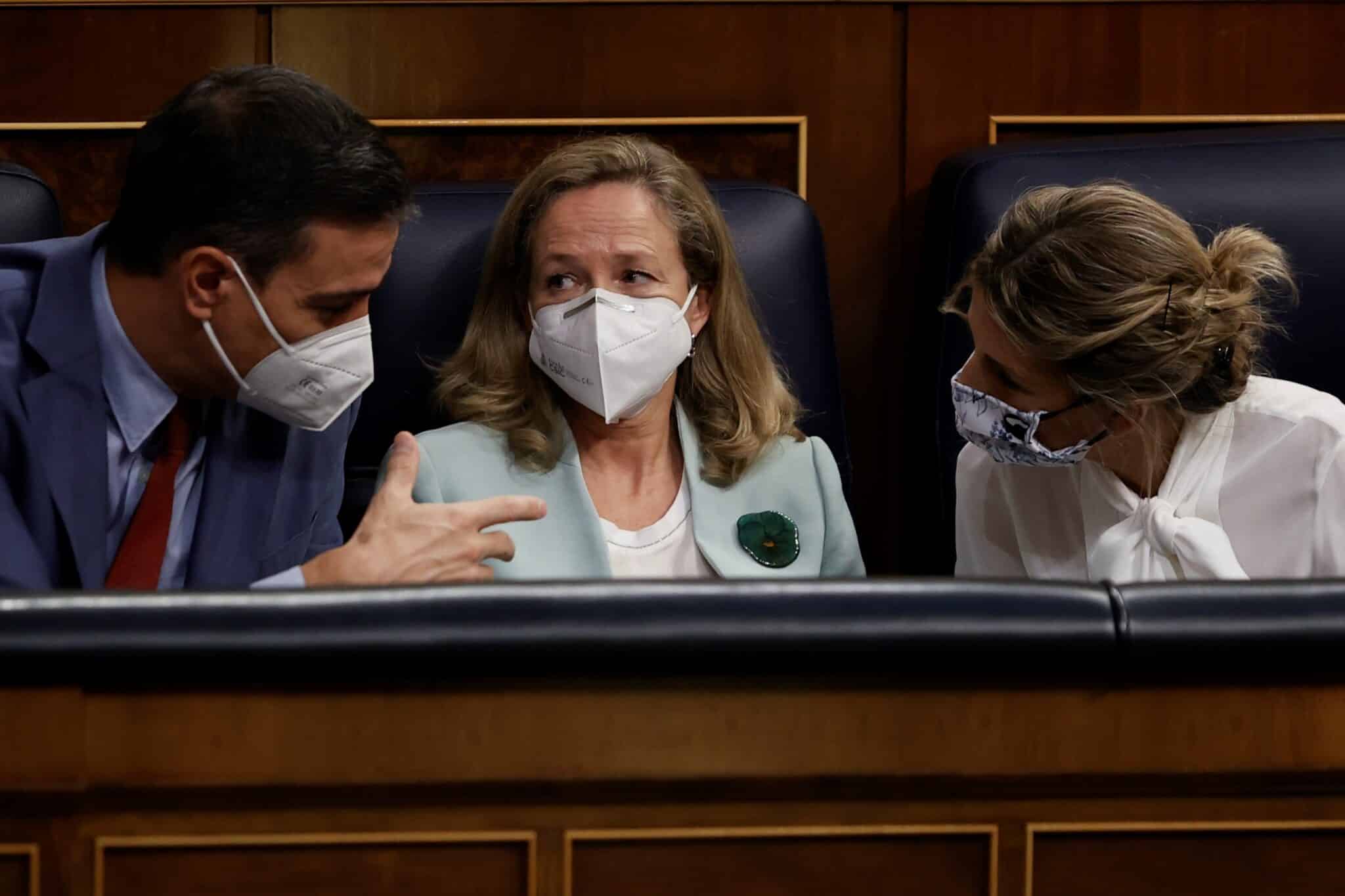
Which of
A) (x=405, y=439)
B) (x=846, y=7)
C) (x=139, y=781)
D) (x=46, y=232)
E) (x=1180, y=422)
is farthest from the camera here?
(x=846, y=7)

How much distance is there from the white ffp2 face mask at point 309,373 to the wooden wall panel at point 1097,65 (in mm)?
978

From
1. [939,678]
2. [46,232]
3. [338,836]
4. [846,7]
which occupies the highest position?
[846,7]

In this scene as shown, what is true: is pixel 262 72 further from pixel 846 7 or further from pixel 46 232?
pixel 846 7

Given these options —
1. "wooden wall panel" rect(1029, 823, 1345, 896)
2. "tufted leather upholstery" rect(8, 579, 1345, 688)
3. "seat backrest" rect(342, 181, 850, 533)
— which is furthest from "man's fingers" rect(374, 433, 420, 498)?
"wooden wall panel" rect(1029, 823, 1345, 896)

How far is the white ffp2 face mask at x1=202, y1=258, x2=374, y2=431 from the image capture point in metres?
1.66

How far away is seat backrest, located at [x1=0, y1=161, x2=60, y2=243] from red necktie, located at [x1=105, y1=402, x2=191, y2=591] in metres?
0.44

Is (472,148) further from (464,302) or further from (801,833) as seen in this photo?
(801,833)

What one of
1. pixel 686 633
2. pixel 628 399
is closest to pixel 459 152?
pixel 628 399

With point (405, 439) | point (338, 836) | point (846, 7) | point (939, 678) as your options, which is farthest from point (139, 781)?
point (846, 7)

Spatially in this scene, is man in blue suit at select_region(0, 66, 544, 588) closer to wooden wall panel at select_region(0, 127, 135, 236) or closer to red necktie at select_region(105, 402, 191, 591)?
red necktie at select_region(105, 402, 191, 591)

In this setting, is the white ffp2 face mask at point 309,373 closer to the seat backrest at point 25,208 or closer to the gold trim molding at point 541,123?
the seat backrest at point 25,208

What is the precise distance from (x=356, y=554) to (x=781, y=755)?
0.66 metres

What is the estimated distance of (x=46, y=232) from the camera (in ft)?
6.54

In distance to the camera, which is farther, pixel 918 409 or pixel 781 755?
pixel 918 409
